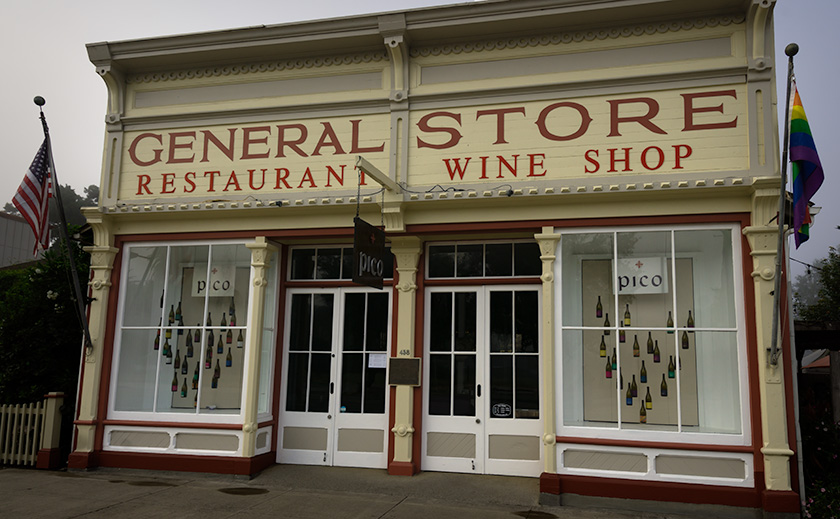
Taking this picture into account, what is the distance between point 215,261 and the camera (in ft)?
30.8

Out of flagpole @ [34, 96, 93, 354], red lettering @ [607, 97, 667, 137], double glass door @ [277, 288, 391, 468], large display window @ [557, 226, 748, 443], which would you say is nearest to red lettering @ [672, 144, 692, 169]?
red lettering @ [607, 97, 667, 137]

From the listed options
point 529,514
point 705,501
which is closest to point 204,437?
point 529,514

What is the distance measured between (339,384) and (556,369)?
3.23 meters

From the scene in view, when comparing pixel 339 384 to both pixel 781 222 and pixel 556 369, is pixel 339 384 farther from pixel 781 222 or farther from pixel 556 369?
pixel 781 222

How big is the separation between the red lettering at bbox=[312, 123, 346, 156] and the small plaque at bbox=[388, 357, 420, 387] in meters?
3.15

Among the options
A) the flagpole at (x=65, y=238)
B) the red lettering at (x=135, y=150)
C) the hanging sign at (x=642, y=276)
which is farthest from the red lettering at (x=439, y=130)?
the flagpole at (x=65, y=238)

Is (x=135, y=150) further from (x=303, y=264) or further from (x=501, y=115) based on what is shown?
(x=501, y=115)

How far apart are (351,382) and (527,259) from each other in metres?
3.13

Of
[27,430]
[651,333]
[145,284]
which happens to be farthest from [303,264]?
[651,333]

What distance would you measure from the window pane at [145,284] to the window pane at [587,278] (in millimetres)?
6123

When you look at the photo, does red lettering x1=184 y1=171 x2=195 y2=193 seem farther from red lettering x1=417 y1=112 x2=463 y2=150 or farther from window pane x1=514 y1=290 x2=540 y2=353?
window pane x1=514 y1=290 x2=540 y2=353

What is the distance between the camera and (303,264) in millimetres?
9562

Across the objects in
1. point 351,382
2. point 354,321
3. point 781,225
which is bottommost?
point 351,382

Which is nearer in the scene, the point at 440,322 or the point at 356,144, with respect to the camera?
the point at 440,322
